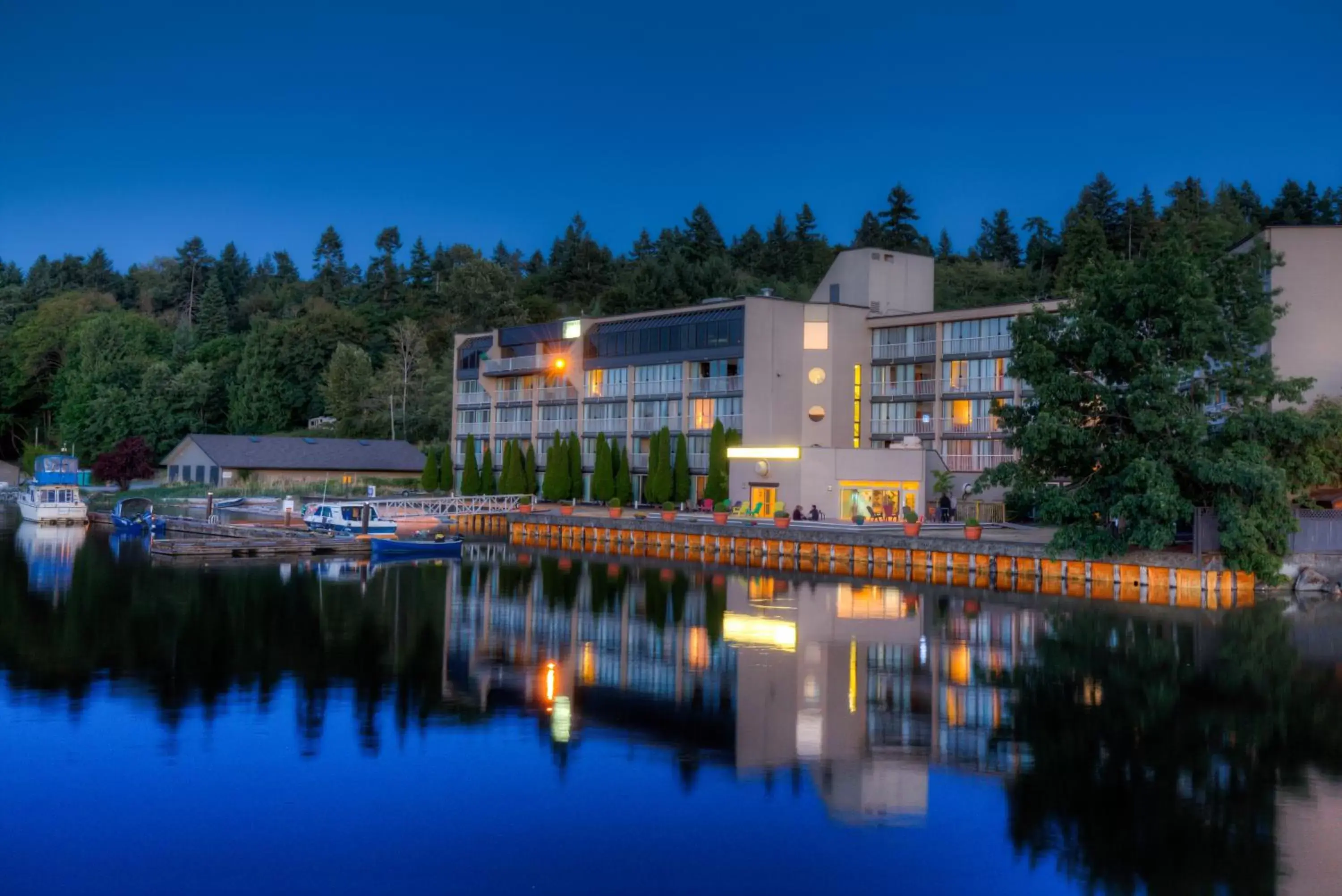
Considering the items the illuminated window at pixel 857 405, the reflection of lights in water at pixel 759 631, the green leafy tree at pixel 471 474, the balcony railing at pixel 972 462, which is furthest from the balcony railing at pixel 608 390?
the reflection of lights in water at pixel 759 631

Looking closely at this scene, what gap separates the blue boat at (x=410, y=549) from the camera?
182 feet

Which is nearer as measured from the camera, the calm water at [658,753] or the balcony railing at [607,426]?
the calm water at [658,753]

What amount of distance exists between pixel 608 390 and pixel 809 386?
575 inches

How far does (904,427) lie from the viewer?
73.9 metres

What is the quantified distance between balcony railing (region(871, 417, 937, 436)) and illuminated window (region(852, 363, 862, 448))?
91 centimetres

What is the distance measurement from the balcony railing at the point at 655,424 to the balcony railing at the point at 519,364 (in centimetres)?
866

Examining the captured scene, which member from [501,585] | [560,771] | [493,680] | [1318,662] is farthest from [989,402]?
[560,771]

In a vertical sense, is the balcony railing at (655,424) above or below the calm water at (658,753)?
above

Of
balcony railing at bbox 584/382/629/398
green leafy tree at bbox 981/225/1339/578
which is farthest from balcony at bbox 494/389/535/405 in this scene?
green leafy tree at bbox 981/225/1339/578

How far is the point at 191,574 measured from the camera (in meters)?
47.1

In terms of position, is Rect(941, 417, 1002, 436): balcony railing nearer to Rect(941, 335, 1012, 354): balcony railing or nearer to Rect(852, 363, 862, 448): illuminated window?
Rect(941, 335, 1012, 354): balcony railing

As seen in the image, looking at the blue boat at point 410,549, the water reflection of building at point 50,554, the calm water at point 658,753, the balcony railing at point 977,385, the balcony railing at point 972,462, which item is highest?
the balcony railing at point 977,385

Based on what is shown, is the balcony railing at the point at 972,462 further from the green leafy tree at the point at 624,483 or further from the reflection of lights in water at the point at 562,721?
the reflection of lights in water at the point at 562,721

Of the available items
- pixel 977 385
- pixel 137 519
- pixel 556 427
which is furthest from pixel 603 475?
pixel 137 519
